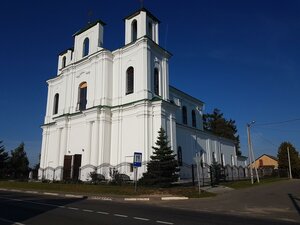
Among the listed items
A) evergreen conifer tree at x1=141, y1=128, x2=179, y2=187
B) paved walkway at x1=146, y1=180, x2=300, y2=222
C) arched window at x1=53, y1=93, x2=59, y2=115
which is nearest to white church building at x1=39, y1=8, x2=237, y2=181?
arched window at x1=53, y1=93, x2=59, y2=115

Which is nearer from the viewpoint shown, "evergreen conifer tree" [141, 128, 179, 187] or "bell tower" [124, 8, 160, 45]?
"evergreen conifer tree" [141, 128, 179, 187]

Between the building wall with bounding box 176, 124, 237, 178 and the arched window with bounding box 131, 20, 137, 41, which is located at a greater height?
the arched window with bounding box 131, 20, 137, 41

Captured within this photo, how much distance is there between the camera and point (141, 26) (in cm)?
3284

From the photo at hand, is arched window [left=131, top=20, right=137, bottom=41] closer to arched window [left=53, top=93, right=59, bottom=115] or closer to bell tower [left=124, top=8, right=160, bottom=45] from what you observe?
bell tower [left=124, top=8, right=160, bottom=45]

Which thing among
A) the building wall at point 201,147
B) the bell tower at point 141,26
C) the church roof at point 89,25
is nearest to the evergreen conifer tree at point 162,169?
the building wall at point 201,147

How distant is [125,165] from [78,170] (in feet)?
20.7

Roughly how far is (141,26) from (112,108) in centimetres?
1016

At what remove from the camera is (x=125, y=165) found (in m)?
29.6

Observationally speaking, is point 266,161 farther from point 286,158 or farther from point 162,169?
point 162,169

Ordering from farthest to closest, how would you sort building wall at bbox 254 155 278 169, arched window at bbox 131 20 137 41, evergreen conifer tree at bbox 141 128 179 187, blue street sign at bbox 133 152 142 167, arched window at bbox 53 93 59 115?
building wall at bbox 254 155 278 169, arched window at bbox 53 93 59 115, arched window at bbox 131 20 137 41, evergreen conifer tree at bbox 141 128 179 187, blue street sign at bbox 133 152 142 167

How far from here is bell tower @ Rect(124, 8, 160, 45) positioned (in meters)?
32.9

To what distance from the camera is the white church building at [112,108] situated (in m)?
29.8

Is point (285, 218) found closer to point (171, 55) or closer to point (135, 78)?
point (135, 78)

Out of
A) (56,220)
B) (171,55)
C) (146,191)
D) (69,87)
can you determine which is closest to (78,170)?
(69,87)
